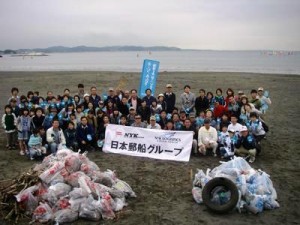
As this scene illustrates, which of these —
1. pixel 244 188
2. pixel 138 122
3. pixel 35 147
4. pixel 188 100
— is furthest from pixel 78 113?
pixel 244 188

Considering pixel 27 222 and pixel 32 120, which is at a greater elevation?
pixel 32 120

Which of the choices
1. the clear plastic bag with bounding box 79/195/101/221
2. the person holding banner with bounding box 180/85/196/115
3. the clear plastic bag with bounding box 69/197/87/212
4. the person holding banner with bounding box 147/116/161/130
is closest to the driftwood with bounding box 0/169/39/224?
the clear plastic bag with bounding box 69/197/87/212

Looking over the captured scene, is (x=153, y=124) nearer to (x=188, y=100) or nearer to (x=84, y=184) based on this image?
(x=188, y=100)

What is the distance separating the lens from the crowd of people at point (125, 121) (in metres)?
11.1

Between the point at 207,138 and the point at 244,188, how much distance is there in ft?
12.4

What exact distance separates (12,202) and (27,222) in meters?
0.67

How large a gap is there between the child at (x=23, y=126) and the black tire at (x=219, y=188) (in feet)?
22.2

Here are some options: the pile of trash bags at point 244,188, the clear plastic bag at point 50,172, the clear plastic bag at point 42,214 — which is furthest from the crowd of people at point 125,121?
the clear plastic bag at point 42,214

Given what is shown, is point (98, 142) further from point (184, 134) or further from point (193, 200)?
point (193, 200)

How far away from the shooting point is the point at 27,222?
704 cm

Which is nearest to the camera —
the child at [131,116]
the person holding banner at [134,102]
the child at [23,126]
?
the child at [23,126]

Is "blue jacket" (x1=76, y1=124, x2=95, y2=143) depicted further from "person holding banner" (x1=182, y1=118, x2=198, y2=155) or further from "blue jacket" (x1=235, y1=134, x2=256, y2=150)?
"blue jacket" (x1=235, y1=134, x2=256, y2=150)

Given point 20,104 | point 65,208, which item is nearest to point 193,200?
point 65,208

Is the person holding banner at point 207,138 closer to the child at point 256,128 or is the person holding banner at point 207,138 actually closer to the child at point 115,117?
the child at point 256,128
